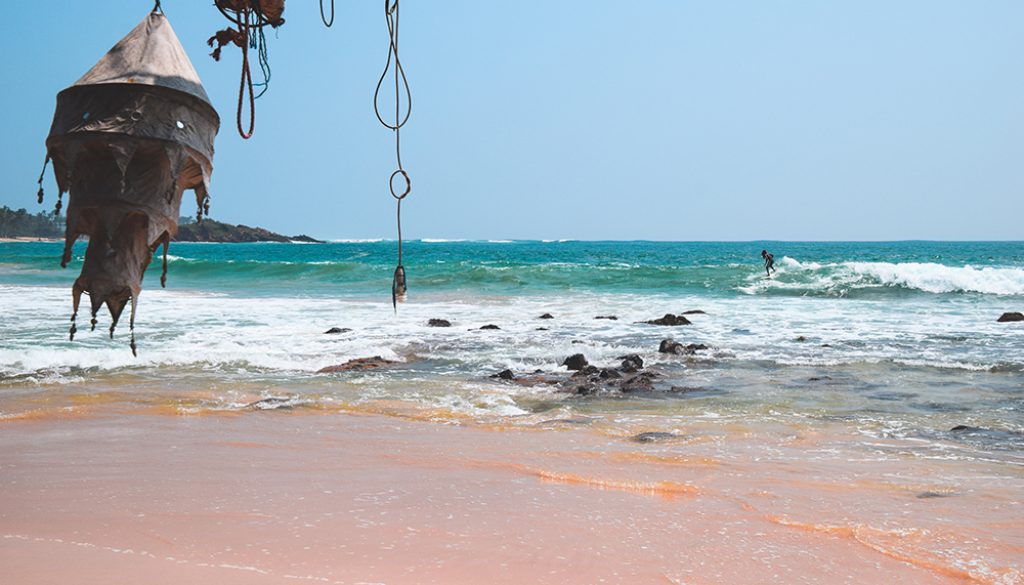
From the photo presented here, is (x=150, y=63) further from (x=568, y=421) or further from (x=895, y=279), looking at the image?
(x=895, y=279)

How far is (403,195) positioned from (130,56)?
77.5 inches

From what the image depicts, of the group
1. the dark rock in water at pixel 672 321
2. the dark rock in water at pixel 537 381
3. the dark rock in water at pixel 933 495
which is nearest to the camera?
the dark rock in water at pixel 933 495

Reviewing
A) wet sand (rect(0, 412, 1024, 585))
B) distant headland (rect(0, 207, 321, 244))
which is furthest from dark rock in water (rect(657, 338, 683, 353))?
distant headland (rect(0, 207, 321, 244))

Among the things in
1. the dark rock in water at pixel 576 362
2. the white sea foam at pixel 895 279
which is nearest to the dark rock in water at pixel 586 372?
the dark rock in water at pixel 576 362

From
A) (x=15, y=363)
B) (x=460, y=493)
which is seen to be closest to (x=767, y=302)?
(x=15, y=363)

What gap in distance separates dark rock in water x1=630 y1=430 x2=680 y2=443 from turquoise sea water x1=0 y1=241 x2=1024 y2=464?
0.72 meters

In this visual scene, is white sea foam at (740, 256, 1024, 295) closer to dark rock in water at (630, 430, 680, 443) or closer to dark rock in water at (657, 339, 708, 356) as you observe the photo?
dark rock in water at (657, 339, 708, 356)

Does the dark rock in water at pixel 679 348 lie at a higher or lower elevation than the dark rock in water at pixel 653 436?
lower

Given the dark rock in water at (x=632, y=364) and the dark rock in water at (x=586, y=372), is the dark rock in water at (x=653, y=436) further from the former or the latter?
the dark rock in water at (x=632, y=364)

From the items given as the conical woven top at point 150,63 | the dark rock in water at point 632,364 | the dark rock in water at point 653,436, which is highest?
the conical woven top at point 150,63

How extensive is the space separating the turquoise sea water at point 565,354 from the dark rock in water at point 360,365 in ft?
0.84

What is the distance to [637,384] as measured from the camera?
28.0 feet

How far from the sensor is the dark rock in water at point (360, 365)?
958cm

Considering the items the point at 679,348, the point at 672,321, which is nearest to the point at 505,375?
the point at 679,348
